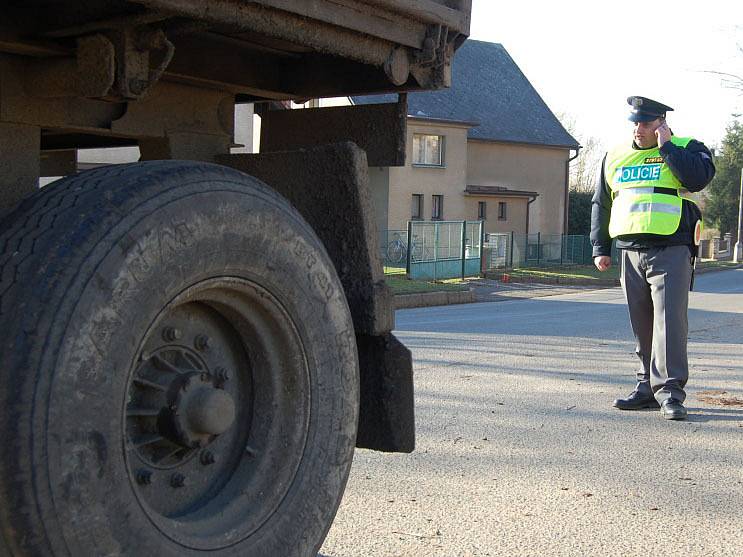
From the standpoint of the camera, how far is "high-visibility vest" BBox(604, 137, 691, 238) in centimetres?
595

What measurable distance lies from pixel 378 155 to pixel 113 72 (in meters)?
1.18

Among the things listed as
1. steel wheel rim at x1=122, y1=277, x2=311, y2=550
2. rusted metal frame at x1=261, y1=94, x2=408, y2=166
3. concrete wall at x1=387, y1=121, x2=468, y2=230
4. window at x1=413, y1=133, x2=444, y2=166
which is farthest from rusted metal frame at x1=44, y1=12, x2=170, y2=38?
window at x1=413, y1=133, x2=444, y2=166

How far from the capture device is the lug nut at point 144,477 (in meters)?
2.18

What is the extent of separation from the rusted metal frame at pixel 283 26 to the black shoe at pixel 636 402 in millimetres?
3834

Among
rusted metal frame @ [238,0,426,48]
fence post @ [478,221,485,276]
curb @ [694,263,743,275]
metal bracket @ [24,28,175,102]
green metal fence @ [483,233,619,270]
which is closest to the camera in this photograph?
metal bracket @ [24,28,175,102]

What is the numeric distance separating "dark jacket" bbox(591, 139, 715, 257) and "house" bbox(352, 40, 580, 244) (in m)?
27.0

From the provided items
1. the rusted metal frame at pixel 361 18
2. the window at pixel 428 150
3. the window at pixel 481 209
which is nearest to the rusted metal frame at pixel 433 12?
the rusted metal frame at pixel 361 18

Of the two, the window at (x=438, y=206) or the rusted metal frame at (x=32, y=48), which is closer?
the rusted metal frame at (x=32, y=48)

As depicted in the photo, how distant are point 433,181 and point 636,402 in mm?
31202

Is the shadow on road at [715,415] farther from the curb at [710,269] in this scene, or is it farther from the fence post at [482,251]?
the curb at [710,269]

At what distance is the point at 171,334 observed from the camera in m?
2.27

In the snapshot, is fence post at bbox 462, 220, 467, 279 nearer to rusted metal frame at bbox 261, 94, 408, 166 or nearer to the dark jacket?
the dark jacket

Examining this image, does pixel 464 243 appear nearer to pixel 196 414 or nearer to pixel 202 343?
pixel 202 343

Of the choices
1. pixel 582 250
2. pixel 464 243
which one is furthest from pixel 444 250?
pixel 582 250
